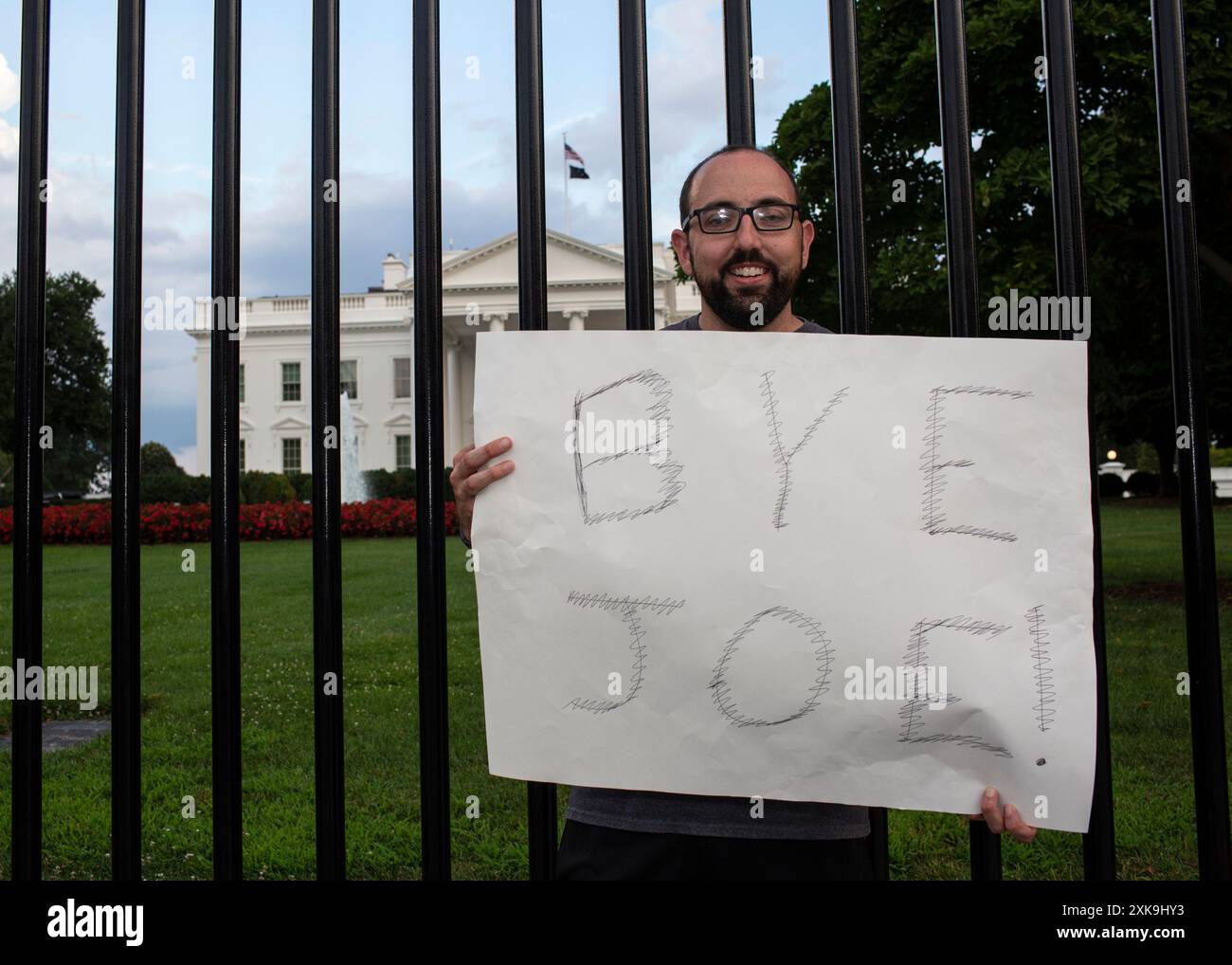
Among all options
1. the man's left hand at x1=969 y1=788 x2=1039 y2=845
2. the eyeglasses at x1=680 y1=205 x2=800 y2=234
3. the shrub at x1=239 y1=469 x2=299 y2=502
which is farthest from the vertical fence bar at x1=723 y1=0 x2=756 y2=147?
the shrub at x1=239 y1=469 x2=299 y2=502

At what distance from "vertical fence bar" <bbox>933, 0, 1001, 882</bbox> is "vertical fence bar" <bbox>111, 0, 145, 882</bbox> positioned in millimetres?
1502

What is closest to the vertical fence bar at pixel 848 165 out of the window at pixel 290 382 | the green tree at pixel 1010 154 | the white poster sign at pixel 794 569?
the white poster sign at pixel 794 569

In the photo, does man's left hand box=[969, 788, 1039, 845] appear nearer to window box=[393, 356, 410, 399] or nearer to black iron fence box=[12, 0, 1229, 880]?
black iron fence box=[12, 0, 1229, 880]

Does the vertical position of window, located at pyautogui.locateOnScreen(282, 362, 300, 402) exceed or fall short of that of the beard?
it exceeds it

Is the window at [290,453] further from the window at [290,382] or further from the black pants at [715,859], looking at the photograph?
the black pants at [715,859]

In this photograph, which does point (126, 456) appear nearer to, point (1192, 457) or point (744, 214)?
point (744, 214)

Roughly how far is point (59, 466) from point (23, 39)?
43187mm

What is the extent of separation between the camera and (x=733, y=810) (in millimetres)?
1682

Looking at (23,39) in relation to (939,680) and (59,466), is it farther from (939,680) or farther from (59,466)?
(59,466)

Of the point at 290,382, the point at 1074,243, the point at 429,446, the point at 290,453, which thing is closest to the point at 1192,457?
the point at 1074,243

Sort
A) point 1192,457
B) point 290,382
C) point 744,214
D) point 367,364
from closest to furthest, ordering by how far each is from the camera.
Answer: point 1192,457
point 744,214
point 367,364
point 290,382

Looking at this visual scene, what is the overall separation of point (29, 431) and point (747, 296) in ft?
4.60

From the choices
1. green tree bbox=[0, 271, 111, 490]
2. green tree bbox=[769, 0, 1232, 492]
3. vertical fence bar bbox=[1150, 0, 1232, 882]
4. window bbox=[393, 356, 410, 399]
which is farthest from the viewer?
window bbox=[393, 356, 410, 399]

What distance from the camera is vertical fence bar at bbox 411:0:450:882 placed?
1.61 m
